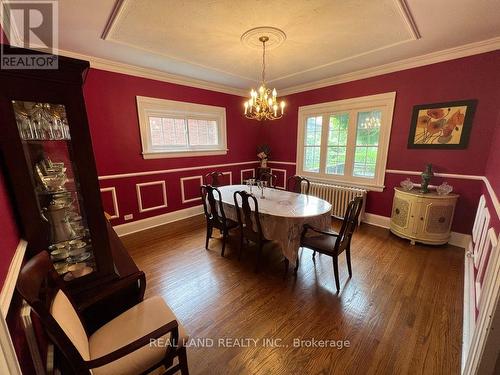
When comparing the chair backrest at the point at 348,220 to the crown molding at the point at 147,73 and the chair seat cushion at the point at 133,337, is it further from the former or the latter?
the crown molding at the point at 147,73

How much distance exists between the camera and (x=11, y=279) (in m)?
0.80

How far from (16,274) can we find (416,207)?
3.68 m

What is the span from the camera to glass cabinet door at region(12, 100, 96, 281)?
1.04m

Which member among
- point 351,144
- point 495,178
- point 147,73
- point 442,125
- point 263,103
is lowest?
point 495,178

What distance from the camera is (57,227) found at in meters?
1.19

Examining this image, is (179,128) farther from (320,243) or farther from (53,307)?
(53,307)

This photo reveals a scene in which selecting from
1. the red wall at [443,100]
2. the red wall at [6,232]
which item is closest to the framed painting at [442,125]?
the red wall at [443,100]

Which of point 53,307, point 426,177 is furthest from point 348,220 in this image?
point 53,307

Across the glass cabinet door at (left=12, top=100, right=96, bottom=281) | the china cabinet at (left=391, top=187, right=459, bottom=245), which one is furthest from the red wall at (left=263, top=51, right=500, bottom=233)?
the glass cabinet door at (left=12, top=100, right=96, bottom=281)

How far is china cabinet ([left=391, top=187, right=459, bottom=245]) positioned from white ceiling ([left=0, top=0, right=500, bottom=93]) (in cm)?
180

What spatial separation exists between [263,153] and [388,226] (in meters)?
2.78

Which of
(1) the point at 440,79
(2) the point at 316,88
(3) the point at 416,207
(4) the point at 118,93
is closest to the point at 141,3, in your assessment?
(4) the point at 118,93

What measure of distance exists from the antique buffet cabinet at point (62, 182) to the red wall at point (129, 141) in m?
2.06

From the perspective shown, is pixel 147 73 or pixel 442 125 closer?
pixel 442 125
